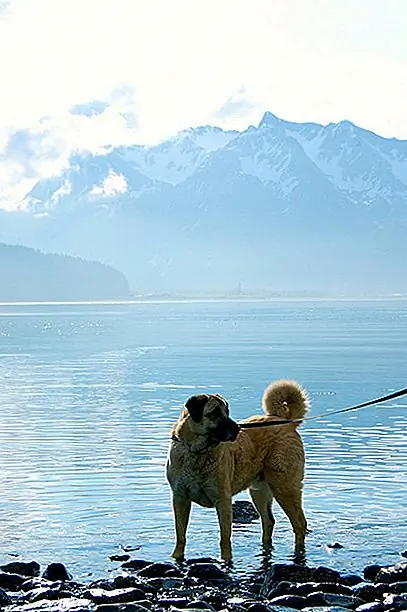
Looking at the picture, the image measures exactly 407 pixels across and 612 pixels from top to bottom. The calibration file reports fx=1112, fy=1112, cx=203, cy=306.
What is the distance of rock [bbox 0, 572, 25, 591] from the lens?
10.3 meters

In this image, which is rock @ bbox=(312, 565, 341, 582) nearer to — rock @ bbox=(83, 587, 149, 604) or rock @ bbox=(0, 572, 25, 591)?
rock @ bbox=(83, 587, 149, 604)

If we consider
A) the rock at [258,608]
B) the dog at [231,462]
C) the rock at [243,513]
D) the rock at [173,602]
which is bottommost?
the rock at [173,602]

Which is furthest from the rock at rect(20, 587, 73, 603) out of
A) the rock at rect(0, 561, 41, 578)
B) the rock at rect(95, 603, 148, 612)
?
the rock at rect(0, 561, 41, 578)

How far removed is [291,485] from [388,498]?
12.2 ft

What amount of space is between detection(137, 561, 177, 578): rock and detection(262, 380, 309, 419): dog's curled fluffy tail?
2.35 m

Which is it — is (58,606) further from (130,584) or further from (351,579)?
(351,579)

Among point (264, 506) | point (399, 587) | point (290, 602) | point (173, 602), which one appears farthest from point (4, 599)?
point (264, 506)

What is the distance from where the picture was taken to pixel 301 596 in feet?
31.8

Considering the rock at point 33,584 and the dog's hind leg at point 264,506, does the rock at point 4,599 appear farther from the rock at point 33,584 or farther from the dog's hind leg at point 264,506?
the dog's hind leg at point 264,506

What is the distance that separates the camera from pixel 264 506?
12.7 meters

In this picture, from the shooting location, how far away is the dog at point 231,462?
11188 mm

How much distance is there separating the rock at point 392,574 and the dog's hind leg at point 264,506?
2051mm

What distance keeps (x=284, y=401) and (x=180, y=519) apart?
1.88 metres

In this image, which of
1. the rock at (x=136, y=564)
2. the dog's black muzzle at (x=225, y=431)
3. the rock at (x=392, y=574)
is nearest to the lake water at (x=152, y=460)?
the rock at (x=136, y=564)
